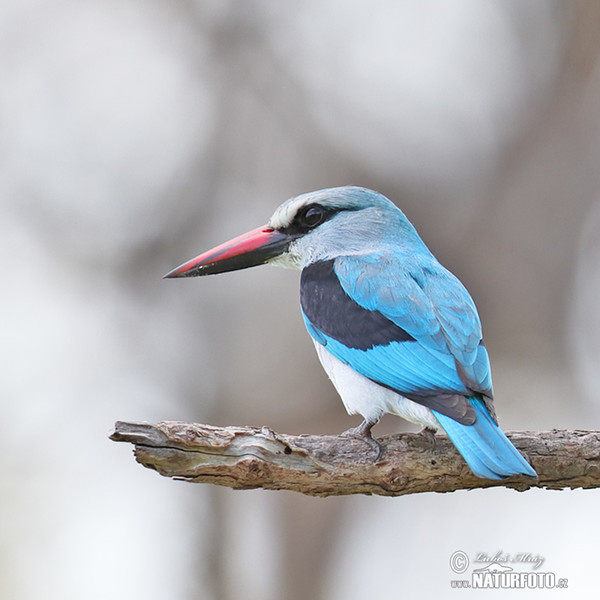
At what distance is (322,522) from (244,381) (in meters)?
1.37

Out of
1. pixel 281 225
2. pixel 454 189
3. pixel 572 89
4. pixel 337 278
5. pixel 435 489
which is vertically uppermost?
pixel 572 89

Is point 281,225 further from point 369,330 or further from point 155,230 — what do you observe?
point 155,230

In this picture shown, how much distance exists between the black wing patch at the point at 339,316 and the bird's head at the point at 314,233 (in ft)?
0.93

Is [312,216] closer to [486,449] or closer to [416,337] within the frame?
[416,337]

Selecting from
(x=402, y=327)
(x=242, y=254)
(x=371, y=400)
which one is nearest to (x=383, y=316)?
(x=402, y=327)

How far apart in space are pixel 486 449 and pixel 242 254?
2131 mm

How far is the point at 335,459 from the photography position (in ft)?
13.1

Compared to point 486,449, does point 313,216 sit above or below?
above

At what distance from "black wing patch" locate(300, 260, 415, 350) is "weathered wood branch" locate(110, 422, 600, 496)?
50cm

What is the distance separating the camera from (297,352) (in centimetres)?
759

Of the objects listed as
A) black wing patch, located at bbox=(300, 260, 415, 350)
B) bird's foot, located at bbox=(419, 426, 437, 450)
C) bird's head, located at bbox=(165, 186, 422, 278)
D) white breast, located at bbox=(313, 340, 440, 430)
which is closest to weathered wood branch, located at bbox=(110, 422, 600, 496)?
bird's foot, located at bbox=(419, 426, 437, 450)

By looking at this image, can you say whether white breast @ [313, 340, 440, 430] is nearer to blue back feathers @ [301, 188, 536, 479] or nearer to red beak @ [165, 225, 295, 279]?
blue back feathers @ [301, 188, 536, 479]

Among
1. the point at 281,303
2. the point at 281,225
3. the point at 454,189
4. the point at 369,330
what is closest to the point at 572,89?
the point at 454,189

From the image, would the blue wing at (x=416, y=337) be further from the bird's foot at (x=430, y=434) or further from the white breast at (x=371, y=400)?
the bird's foot at (x=430, y=434)
